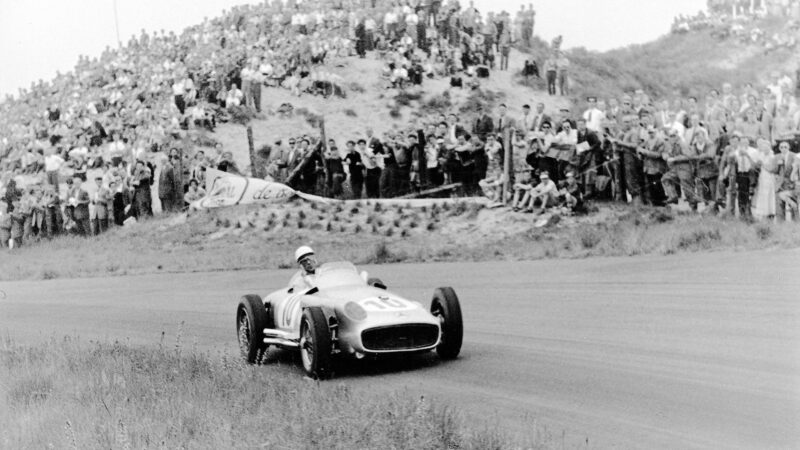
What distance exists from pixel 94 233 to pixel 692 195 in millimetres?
11776

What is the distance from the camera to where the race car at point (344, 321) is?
24.0 ft

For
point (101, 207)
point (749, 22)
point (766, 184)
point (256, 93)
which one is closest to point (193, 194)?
point (101, 207)

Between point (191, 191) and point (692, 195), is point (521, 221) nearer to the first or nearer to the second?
point (692, 195)

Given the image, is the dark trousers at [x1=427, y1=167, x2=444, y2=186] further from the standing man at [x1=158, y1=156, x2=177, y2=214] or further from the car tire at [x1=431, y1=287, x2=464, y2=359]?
the car tire at [x1=431, y1=287, x2=464, y2=359]

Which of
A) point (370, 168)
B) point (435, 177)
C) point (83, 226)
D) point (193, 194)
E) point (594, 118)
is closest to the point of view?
A: point (594, 118)

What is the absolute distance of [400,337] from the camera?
7414 millimetres

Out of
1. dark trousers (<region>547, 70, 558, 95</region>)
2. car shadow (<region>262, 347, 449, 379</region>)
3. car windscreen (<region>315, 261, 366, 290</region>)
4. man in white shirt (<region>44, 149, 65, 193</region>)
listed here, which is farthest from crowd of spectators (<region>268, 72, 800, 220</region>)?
car windscreen (<region>315, 261, 366, 290</region>)

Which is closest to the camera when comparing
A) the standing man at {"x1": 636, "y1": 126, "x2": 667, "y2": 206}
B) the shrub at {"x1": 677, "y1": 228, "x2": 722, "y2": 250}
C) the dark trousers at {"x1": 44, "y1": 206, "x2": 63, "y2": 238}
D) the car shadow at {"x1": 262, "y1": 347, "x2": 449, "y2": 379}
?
the car shadow at {"x1": 262, "y1": 347, "x2": 449, "y2": 379}

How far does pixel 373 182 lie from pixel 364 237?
1696mm

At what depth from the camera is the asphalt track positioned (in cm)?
554

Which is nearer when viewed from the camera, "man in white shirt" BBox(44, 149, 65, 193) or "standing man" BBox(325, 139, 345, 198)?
"standing man" BBox(325, 139, 345, 198)

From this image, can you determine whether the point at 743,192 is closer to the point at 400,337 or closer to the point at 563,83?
the point at 400,337

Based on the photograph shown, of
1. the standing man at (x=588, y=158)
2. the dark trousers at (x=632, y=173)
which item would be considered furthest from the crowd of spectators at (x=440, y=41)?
the dark trousers at (x=632, y=173)

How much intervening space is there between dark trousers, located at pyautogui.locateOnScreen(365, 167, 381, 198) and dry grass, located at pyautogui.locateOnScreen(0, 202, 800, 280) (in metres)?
0.45
